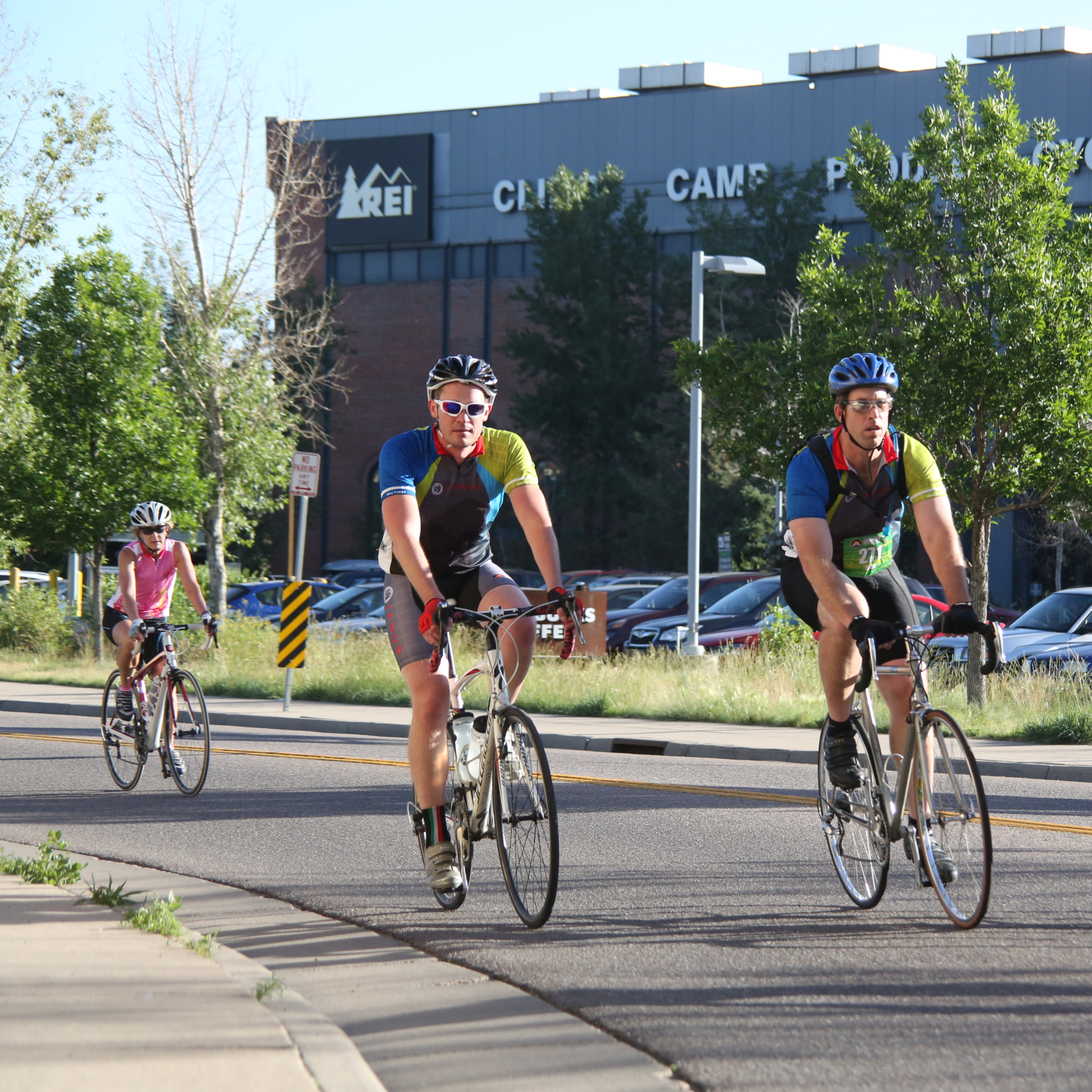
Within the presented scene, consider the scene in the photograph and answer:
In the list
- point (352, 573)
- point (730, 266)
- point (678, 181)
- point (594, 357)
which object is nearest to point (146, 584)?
point (730, 266)

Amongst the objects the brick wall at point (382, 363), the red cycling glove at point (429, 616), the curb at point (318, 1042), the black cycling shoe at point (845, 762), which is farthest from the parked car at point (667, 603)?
the brick wall at point (382, 363)

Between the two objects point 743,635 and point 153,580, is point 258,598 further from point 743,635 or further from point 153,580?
point 153,580

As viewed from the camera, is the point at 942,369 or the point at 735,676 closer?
the point at 942,369

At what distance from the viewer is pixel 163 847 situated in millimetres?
8156

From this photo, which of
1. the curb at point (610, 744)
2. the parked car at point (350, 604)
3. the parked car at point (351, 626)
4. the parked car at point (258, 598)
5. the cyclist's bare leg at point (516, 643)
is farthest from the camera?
the parked car at point (258, 598)

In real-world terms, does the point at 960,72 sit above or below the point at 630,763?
above

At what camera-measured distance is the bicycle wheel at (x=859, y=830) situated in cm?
593

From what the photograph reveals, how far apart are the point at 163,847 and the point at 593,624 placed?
12.6 meters

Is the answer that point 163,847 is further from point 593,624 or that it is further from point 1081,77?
point 1081,77

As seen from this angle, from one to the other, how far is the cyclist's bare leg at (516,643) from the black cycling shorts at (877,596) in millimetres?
1061

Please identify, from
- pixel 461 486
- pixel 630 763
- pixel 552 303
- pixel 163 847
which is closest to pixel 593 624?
pixel 630 763

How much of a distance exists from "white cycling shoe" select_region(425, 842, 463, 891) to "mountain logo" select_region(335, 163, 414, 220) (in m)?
56.3

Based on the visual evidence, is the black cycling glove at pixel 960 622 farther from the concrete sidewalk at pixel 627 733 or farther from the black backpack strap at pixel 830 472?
the concrete sidewalk at pixel 627 733

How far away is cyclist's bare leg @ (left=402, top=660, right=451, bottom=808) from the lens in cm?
595
